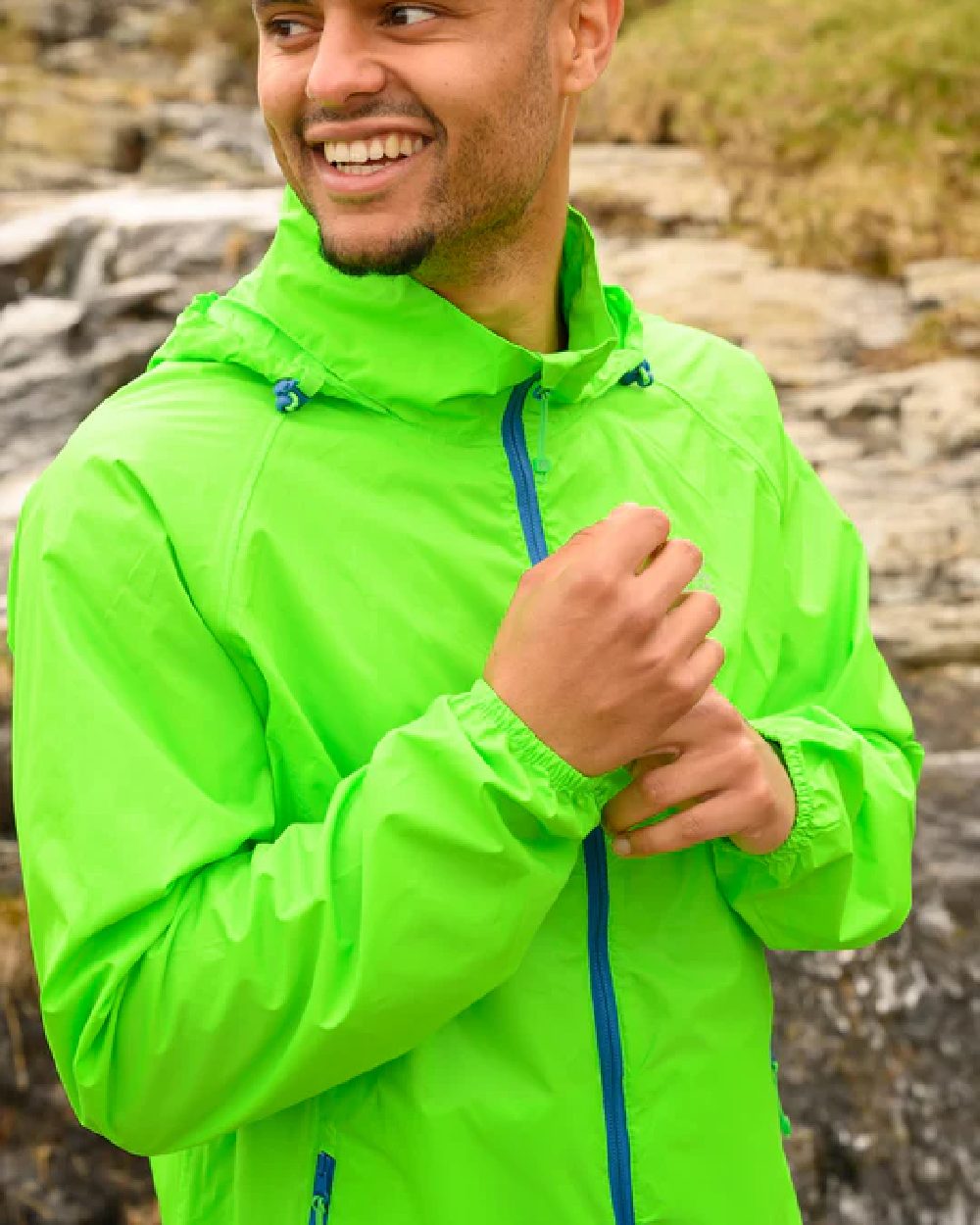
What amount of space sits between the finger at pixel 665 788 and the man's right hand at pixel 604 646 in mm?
98

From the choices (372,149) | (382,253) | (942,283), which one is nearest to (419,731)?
(382,253)

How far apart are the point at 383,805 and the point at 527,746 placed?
0.16 meters

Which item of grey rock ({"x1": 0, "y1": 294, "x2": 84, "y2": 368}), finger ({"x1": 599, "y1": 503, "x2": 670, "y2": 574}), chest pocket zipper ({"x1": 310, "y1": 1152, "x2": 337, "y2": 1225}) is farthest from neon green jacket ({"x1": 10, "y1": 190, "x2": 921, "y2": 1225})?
grey rock ({"x1": 0, "y1": 294, "x2": 84, "y2": 368})

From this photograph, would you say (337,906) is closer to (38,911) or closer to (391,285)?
(38,911)

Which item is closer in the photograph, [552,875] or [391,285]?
[552,875]

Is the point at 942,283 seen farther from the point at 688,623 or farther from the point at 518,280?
the point at 688,623

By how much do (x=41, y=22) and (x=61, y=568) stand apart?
56.7 ft

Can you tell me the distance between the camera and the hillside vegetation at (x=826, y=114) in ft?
25.6

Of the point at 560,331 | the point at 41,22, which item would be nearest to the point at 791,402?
the point at 560,331

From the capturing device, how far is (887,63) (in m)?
8.98

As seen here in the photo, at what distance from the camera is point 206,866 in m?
1.48

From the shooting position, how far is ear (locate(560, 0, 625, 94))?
1735 mm

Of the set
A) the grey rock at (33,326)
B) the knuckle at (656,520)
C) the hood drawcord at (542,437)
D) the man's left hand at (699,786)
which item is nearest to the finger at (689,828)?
the man's left hand at (699,786)

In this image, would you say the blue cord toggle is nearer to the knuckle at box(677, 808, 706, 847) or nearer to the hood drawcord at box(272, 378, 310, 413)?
the hood drawcord at box(272, 378, 310, 413)
